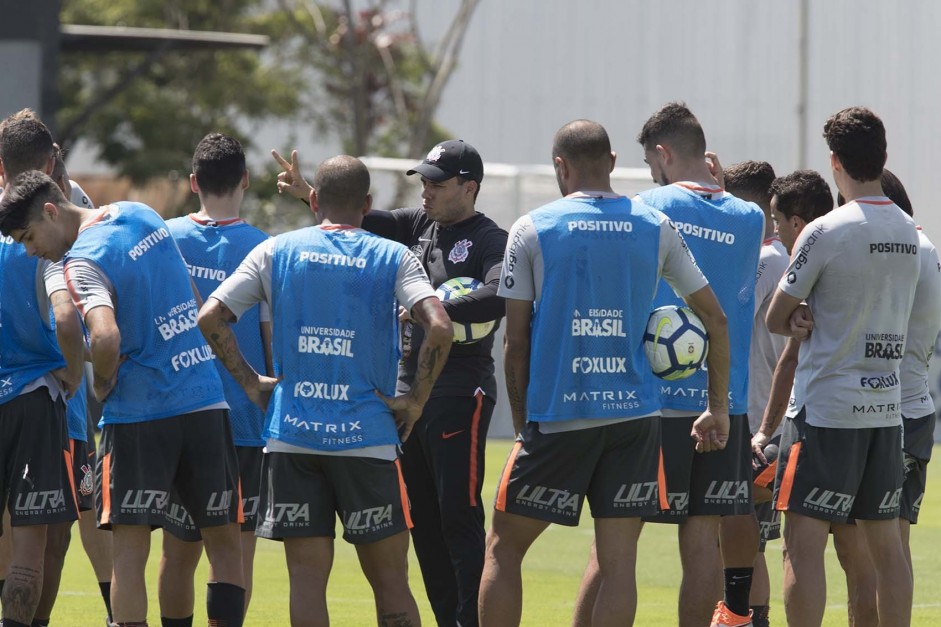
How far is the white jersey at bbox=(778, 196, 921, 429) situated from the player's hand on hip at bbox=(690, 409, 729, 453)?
45 centimetres

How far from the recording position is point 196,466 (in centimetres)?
686

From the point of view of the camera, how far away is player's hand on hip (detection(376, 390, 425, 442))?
Result: 638cm

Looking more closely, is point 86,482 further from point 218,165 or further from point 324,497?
point 324,497

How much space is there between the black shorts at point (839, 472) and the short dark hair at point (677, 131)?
53.9 inches

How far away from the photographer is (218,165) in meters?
7.47

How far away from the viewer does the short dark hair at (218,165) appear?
294 inches

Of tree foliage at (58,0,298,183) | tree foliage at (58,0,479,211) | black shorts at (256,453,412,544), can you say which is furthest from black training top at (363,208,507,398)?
tree foliage at (58,0,298,183)

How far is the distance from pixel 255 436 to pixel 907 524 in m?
3.38

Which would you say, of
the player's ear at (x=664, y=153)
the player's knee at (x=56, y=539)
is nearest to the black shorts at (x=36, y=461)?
the player's knee at (x=56, y=539)

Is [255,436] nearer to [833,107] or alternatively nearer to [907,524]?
[907,524]

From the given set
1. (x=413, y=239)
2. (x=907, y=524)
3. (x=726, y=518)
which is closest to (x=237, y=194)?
(x=413, y=239)

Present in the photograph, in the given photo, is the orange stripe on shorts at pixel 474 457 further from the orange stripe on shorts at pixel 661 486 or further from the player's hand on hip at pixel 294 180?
the player's hand on hip at pixel 294 180

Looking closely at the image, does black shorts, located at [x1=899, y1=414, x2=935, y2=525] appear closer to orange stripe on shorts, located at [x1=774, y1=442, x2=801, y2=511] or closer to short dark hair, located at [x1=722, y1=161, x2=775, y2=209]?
orange stripe on shorts, located at [x1=774, y1=442, x2=801, y2=511]

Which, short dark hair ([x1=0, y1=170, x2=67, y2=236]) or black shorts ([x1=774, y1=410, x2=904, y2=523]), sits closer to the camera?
short dark hair ([x1=0, y1=170, x2=67, y2=236])
